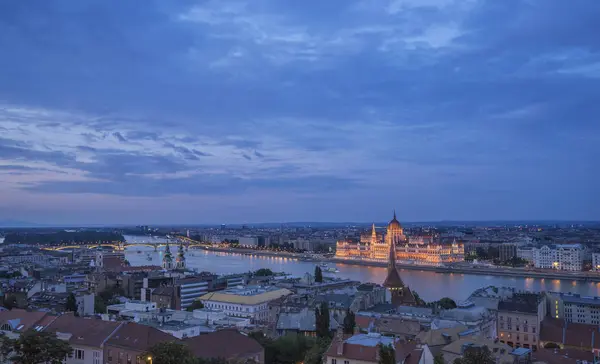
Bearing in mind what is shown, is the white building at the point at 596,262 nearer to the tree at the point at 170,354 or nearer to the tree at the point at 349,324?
the tree at the point at 349,324

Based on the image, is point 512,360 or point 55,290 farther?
point 55,290

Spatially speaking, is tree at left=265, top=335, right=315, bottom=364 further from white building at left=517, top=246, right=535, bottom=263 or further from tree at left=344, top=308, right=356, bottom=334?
white building at left=517, top=246, right=535, bottom=263

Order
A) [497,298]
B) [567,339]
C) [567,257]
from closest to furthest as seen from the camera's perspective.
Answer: [567,339] < [497,298] < [567,257]

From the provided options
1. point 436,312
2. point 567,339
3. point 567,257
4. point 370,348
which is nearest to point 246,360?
point 370,348

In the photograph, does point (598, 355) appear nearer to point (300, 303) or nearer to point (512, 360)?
point (512, 360)

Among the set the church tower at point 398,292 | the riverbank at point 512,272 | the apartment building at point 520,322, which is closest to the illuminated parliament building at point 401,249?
the riverbank at point 512,272

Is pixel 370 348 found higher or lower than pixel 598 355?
higher

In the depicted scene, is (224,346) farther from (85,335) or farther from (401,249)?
(401,249)
